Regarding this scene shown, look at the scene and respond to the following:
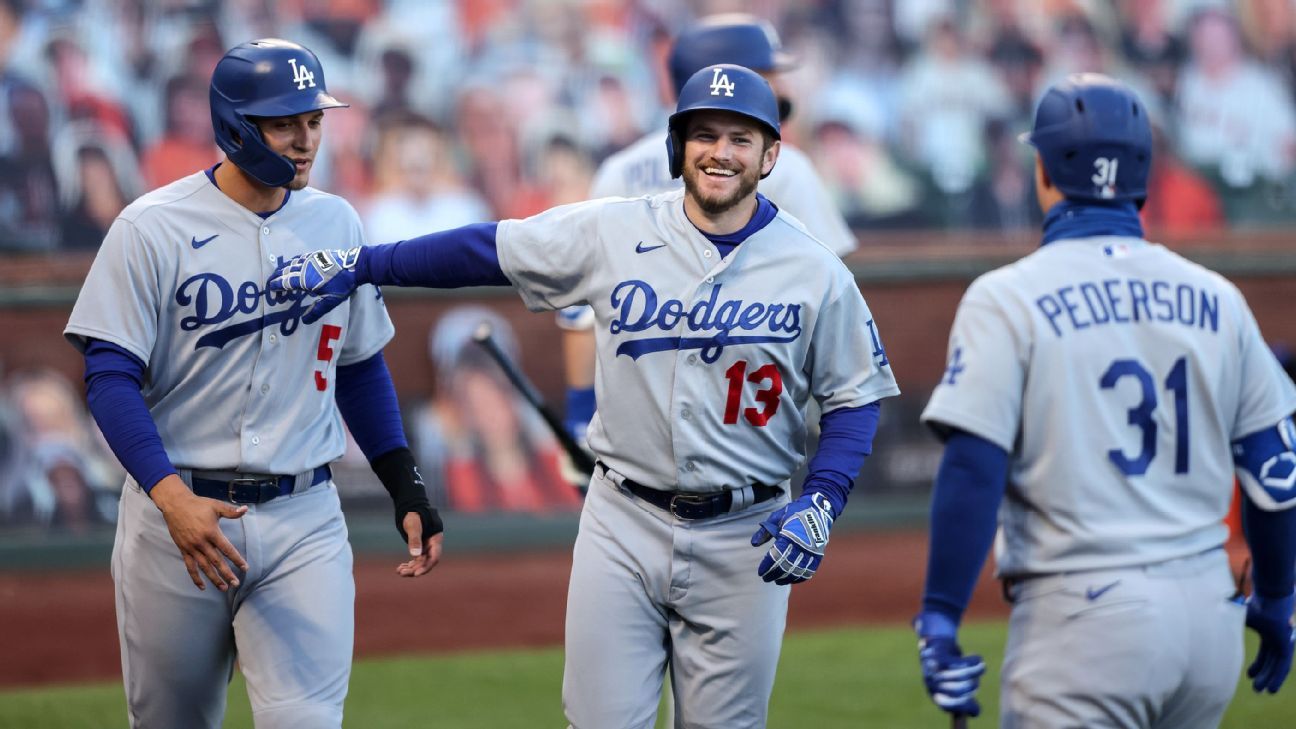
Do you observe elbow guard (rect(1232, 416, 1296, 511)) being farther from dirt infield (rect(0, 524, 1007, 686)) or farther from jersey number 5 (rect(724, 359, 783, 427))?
dirt infield (rect(0, 524, 1007, 686))

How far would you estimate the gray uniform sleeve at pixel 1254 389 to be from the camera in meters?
3.17

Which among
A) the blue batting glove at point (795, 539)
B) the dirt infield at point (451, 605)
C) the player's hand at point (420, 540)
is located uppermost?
the blue batting glove at point (795, 539)

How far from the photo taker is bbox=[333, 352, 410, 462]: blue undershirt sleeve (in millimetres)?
4223

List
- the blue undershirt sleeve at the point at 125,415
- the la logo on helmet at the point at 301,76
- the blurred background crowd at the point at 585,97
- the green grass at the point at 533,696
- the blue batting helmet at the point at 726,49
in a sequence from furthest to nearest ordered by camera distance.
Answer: the blurred background crowd at the point at 585,97, the green grass at the point at 533,696, the blue batting helmet at the point at 726,49, the la logo on helmet at the point at 301,76, the blue undershirt sleeve at the point at 125,415

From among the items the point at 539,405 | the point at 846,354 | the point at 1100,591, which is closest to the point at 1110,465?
the point at 1100,591

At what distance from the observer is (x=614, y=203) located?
3.82m

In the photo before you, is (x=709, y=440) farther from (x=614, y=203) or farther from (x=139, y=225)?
(x=139, y=225)

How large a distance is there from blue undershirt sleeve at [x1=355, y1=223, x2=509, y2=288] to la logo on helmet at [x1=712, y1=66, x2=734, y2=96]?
2.06ft

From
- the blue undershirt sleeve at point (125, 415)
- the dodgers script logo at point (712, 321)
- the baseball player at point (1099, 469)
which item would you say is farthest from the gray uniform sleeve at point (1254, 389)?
the blue undershirt sleeve at point (125, 415)

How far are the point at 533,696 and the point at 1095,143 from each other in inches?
174

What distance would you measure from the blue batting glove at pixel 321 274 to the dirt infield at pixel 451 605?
14.7 ft

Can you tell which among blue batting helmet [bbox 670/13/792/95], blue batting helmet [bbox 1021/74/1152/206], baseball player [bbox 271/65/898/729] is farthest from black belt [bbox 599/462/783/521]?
blue batting helmet [bbox 670/13/792/95]

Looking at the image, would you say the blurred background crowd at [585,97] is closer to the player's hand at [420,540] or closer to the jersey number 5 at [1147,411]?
the player's hand at [420,540]

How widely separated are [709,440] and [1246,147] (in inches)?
411
